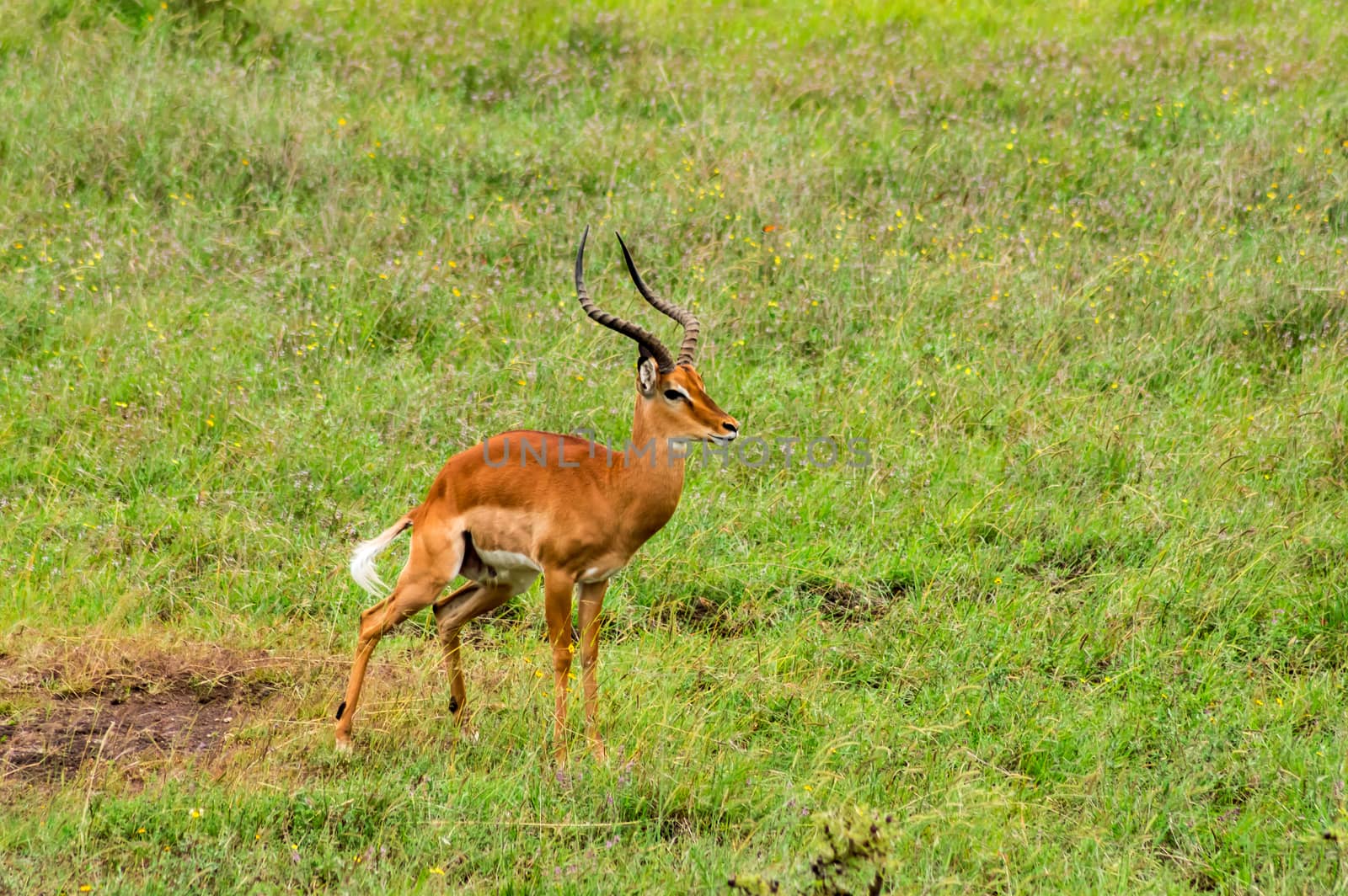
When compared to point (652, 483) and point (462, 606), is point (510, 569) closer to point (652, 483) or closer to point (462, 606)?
point (462, 606)

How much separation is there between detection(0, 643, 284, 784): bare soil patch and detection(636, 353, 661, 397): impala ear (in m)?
1.99

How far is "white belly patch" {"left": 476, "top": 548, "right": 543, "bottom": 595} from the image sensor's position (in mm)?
5105

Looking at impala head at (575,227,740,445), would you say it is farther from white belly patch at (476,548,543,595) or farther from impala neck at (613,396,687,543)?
white belly patch at (476,548,543,595)

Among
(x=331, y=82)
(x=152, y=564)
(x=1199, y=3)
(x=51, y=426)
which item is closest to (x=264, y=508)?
(x=152, y=564)

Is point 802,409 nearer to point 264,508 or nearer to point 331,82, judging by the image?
point 264,508

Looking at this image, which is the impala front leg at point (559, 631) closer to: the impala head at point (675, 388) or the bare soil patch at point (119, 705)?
the impala head at point (675, 388)

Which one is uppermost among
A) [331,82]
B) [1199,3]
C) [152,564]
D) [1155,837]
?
[1199,3]

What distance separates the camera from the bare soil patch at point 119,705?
4.88m

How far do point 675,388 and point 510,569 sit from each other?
38.6 inches

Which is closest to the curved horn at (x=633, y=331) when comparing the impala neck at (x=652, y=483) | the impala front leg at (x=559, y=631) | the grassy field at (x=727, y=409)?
the impala neck at (x=652, y=483)

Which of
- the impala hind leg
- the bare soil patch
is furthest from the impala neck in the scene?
the bare soil patch

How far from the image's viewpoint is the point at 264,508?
6.71 metres

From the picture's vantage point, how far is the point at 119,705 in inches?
209

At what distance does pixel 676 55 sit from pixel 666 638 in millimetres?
7336
